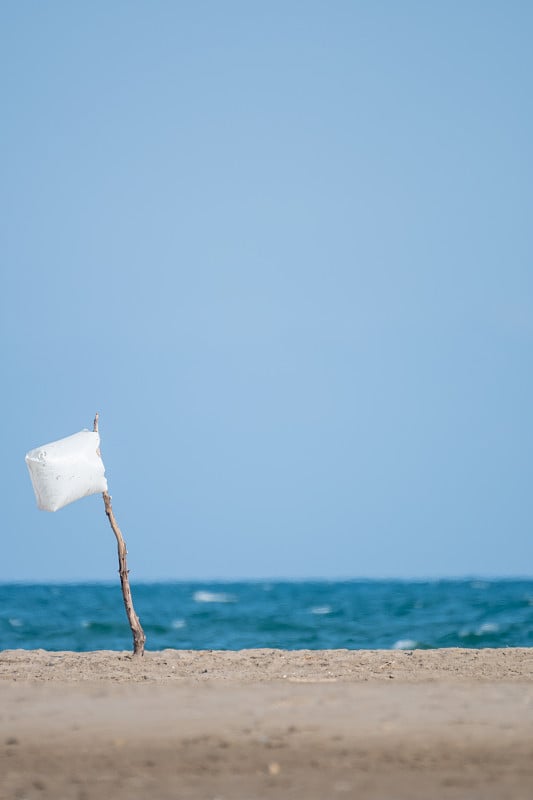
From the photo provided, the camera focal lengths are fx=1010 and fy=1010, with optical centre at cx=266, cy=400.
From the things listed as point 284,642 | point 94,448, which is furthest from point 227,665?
point 284,642

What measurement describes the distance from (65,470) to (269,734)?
4272 millimetres

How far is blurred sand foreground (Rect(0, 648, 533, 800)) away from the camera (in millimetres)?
6277

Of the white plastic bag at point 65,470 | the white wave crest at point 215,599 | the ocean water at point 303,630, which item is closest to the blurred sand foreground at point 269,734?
the white plastic bag at point 65,470

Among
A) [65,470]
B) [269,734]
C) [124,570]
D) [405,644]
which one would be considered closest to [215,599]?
[405,644]

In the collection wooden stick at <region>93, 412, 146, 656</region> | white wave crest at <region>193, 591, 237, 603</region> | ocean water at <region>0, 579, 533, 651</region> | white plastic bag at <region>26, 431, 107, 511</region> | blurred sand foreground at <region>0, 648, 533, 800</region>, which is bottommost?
white wave crest at <region>193, 591, 237, 603</region>

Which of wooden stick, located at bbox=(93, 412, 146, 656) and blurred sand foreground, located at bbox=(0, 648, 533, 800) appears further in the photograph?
wooden stick, located at bbox=(93, 412, 146, 656)

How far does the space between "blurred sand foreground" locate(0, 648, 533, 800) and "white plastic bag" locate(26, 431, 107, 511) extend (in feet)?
6.16

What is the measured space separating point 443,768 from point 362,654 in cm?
582

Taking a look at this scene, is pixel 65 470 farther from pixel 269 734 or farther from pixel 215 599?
pixel 215 599

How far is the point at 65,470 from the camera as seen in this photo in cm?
1061

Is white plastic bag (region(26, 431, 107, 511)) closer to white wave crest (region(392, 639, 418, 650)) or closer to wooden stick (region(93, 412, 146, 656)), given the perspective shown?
wooden stick (region(93, 412, 146, 656))

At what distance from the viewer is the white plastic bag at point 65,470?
10.5 metres

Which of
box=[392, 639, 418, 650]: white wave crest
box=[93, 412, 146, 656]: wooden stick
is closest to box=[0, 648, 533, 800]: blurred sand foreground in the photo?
box=[93, 412, 146, 656]: wooden stick

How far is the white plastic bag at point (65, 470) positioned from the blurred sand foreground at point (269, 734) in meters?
1.88
